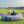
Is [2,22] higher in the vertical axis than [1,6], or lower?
lower

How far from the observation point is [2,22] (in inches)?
43.4

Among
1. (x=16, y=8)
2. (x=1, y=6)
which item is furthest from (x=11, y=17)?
(x=1, y=6)

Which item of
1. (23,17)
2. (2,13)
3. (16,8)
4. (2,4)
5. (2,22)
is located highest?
(2,4)

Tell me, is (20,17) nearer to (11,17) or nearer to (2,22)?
(11,17)

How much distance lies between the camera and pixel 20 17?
106 cm

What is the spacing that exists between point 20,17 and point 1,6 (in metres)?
0.67

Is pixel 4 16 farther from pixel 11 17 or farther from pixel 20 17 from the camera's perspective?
pixel 20 17

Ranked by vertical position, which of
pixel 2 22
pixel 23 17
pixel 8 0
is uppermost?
pixel 8 0

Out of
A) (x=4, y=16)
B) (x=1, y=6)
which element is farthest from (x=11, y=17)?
(x=1, y=6)

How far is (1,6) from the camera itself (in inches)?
43.3

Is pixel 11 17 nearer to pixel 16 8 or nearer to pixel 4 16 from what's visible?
pixel 4 16

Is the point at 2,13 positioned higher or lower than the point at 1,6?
lower

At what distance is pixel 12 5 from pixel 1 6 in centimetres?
34

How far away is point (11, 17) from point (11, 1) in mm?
480
